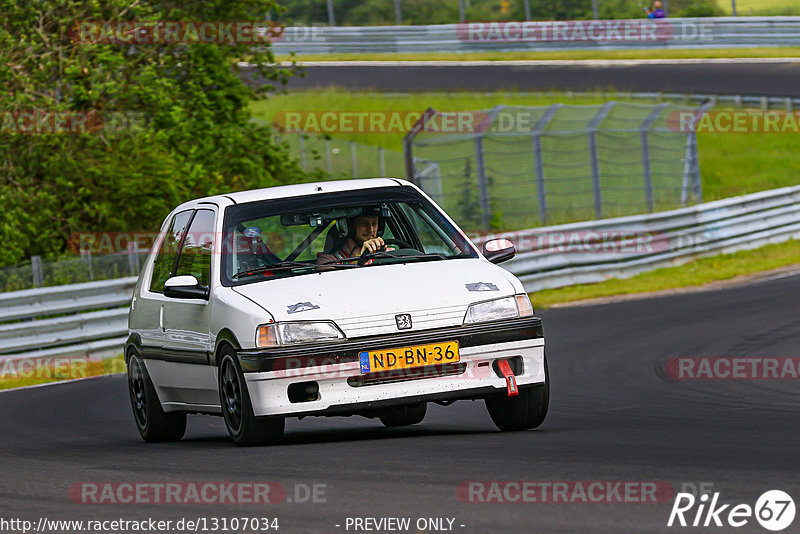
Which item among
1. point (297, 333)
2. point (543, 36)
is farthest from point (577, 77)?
point (297, 333)

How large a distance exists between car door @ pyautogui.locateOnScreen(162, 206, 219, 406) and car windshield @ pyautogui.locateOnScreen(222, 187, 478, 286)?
19 centimetres

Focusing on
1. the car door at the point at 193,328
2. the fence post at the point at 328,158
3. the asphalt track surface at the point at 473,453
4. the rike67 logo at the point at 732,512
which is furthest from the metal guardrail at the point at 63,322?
the rike67 logo at the point at 732,512

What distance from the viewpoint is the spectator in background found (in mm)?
39719

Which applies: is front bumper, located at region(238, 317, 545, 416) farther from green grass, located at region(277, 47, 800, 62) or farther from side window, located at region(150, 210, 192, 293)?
green grass, located at region(277, 47, 800, 62)

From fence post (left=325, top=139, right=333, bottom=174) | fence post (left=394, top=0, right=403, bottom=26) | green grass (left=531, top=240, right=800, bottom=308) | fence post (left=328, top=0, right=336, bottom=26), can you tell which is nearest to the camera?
green grass (left=531, top=240, right=800, bottom=308)

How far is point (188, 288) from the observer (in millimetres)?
8469

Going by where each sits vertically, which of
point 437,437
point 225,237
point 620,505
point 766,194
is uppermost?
point 225,237

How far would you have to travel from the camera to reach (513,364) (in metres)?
7.89

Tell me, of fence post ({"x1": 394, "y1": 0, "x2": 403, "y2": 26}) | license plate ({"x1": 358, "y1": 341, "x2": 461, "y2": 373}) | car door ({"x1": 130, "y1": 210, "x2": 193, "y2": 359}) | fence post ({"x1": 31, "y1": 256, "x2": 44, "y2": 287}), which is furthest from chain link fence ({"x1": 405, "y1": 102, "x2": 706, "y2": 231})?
fence post ({"x1": 394, "y1": 0, "x2": 403, "y2": 26})

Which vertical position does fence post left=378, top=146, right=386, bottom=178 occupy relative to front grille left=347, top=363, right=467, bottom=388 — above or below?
below

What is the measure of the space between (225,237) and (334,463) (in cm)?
218

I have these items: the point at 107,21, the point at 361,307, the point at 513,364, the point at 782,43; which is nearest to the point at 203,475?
the point at 361,307

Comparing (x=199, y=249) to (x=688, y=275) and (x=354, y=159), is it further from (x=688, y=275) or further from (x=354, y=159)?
(x=354, y=159)

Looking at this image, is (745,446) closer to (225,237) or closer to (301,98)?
(225,237)
